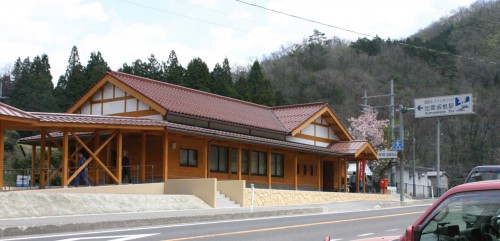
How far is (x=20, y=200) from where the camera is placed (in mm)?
18062

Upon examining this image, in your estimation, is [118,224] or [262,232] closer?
[262,232]

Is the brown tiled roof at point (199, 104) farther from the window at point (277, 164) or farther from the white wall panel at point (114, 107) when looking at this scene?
the window at point (277, 164)

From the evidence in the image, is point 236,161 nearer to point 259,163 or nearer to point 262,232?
point 259,163

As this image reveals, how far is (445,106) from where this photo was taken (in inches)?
1265

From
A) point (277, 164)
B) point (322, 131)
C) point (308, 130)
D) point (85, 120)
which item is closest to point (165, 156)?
point (85, 120)

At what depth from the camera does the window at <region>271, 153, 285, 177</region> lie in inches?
1441

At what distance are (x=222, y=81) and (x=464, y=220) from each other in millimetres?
57570

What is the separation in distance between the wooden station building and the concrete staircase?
2.55 meters

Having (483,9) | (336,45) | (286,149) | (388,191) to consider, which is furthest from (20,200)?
(336,45)

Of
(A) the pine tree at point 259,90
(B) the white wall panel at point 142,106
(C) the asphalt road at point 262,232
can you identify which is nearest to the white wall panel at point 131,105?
(B) the white wall panel at point 142,106

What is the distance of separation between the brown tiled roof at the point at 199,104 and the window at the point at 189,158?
1.90 meters

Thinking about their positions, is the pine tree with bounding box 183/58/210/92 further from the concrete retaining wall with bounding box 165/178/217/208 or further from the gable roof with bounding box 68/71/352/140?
the concrete retaining wall with bounding box 165/178/217/208

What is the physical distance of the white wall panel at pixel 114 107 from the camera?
3175cm

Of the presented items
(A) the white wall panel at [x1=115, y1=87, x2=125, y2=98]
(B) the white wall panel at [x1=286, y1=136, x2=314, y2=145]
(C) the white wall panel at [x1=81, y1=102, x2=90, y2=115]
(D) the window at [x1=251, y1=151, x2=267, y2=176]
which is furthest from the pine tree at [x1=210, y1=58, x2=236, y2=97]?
(A) the white wall panel at [x1=115, y1=87, x2=125, y2=98]
